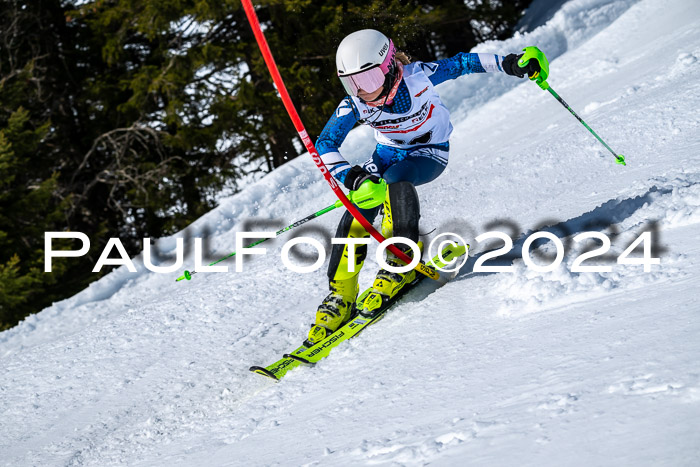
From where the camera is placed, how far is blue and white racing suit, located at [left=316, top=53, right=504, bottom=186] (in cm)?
396

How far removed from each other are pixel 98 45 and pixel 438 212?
10734mm

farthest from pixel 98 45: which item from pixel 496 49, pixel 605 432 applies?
pixel 605 432

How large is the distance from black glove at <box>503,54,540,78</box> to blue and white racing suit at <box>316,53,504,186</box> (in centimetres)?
5

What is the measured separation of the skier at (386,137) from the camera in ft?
12.1

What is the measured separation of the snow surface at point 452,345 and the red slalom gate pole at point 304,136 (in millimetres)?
289

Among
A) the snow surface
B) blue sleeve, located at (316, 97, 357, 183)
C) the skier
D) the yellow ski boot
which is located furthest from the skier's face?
the snow surface

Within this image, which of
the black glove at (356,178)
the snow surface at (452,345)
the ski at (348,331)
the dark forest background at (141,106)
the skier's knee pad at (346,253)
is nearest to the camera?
the snow surface at (452,345)

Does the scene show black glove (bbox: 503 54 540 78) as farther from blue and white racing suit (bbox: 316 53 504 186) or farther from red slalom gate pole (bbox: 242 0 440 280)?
red slalom gate pole (bbox: 242 0 440 280)

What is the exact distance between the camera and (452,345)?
2.91m

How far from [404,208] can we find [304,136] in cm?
74

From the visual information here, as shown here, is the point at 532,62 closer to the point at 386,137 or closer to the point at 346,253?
the point at 386,137

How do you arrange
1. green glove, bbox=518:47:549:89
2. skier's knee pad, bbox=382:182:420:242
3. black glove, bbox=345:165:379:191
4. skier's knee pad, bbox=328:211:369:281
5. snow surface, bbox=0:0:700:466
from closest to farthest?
snow surface, bbox=0:0:700:466, black glove, bbox=345:165:379:191, skier's knee pad, bbox=382:182:420:242, skier's knee pad, bbox=328:211:369:281, green glove, bbox=518:47:549:89

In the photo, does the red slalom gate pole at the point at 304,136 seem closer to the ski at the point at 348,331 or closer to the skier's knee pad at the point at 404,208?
the skier's knee pad at the point at 404,208

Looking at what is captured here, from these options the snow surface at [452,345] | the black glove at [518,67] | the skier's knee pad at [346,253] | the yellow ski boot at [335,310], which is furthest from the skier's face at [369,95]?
the snow surface at [452,345]
